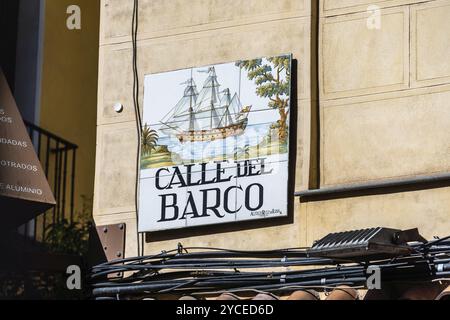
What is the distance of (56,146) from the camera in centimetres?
1797

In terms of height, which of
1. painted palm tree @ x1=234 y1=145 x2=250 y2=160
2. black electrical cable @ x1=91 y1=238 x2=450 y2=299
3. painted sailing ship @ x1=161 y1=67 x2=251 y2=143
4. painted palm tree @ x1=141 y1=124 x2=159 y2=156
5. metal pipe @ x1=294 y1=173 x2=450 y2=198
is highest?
painted sailing ship @ x1=161 y1=67 x2=251 y2=143

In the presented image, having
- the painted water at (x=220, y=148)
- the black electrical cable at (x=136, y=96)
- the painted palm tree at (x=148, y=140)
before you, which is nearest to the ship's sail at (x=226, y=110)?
the painted water at (x=220, y=148)

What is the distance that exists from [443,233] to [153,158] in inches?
120

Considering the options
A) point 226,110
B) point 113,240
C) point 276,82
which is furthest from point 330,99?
point 113,240

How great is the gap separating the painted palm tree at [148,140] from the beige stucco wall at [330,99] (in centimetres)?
19

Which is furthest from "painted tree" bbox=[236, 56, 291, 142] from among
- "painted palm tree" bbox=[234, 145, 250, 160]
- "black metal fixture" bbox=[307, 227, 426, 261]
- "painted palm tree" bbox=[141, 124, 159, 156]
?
"black metal fixture" bbox=[307, 227, 426, 261]

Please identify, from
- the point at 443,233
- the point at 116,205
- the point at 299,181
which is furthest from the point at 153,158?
the point at 443,233

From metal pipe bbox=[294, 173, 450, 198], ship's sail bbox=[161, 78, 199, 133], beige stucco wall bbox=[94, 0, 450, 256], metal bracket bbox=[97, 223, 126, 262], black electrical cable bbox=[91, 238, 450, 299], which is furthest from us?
metal bracket bbox=[97, 223, 126, 262]

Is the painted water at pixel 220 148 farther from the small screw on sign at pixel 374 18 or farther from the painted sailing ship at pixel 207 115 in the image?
the small screw on sign at pixel 374 18

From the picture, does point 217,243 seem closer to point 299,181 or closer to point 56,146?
point 299,181

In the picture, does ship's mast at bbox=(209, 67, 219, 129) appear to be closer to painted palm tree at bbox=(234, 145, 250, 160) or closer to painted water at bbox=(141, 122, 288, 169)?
painted water at bbox=(141, 122, 288, 169)

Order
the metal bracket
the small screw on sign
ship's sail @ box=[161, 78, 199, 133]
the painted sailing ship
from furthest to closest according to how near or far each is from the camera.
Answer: the metal bracket, ship's sail @ box=[161, 78, 199, 133], the painted sailing ship, the small screw on sign

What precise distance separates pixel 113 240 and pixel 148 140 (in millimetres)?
996

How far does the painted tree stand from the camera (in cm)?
1455
